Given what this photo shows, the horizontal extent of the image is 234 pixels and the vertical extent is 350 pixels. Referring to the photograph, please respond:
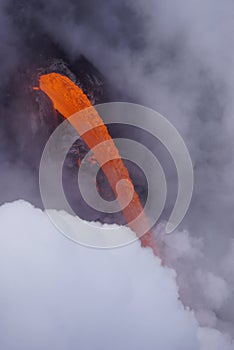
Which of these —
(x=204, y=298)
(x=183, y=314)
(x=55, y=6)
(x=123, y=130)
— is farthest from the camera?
(x=123, y=130)

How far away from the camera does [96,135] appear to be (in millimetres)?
8094

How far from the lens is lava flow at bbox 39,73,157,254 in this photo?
798 cm

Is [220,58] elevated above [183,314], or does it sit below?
above

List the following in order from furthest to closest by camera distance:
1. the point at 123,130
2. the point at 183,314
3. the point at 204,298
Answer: the point at 123,130 → the point at 204,298 → the point at 183,314

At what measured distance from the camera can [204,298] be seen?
7738mm

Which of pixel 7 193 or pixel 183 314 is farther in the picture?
pixel 7 193

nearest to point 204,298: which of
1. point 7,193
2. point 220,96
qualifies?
point 220,96

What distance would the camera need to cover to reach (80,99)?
8.02 metres

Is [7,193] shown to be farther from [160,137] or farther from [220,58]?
[220,58]

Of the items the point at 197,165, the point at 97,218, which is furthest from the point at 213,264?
the point at 97,218

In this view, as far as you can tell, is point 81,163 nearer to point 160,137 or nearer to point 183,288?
point 160,137

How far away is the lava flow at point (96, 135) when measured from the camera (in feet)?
26.2

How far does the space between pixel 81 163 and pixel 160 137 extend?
5.70 feet

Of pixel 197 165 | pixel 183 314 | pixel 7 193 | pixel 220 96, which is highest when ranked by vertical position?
pixel 220 96
